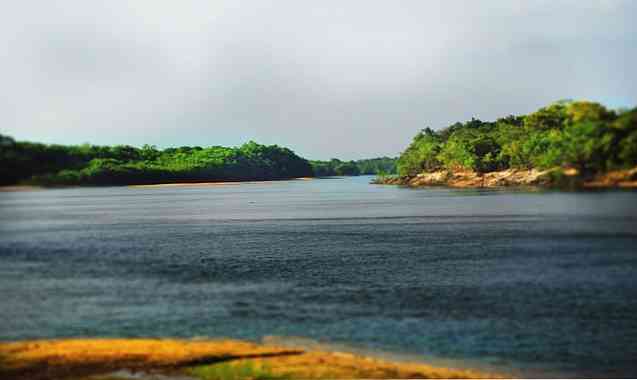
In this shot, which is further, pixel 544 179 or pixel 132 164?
pixel 544 179

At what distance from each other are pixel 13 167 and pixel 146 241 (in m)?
28.5

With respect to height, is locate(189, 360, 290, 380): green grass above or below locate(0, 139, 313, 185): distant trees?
below

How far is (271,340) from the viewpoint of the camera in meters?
17.2

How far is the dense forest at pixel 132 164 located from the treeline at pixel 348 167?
955cm

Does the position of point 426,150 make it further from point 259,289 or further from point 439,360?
point 439,360

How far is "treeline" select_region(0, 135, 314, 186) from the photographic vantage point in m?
13.8

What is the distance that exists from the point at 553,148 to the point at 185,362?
12127 millimetres

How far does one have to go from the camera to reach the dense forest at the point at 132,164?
13.8 meters

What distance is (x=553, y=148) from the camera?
18.3 m

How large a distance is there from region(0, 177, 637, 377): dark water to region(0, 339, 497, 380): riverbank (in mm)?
1686

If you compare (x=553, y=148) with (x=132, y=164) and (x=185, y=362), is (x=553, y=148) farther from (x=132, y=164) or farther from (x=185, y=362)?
(x=132, y=164)

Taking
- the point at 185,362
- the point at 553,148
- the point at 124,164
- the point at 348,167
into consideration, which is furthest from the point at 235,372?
the point at 348,167

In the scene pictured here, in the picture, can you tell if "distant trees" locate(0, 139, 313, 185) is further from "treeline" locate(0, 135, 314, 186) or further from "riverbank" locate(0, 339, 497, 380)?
"riverbank" locate(0, 339, 497, 380)

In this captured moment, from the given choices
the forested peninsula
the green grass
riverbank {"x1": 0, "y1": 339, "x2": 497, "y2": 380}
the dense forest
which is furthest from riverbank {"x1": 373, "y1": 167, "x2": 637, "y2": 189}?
the green grass
